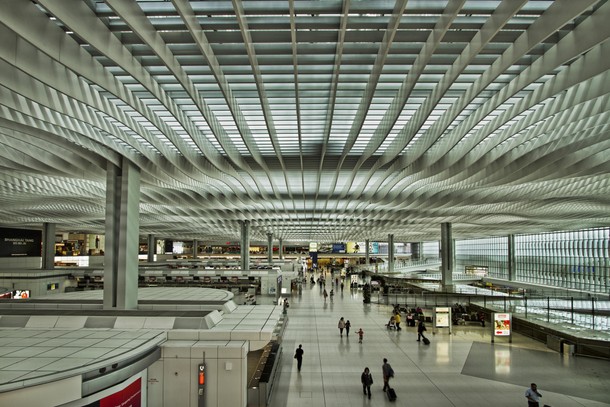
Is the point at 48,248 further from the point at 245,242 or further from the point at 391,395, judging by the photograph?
the point at 391,395

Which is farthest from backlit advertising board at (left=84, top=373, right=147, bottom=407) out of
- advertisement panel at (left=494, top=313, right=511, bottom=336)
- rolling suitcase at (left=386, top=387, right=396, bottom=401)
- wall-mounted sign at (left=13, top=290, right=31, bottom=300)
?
wall-mounted sign at (left=13, top=290, right=31, bottom=300)

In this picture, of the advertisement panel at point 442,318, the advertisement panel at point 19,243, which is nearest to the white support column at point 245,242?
the advertisement panel at point 19,243

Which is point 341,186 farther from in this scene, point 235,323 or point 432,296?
point 235,323

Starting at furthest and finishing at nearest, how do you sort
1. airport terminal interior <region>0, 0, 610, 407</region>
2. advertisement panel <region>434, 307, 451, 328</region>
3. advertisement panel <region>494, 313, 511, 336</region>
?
1. advertisement panel <region>434, 307, 451, 328</region>
2. advertisement panel <region>494, 313, 511, 336</region>
3. airport terminal interior <region>0, 0, 610, 407</region>

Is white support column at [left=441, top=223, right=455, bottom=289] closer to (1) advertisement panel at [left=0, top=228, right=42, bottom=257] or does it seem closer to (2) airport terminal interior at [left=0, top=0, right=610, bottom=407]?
(2) airport terminal interior at [left=0, top=0, right=610, bottom=407]

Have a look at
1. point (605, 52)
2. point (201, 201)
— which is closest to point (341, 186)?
point (201, 201)

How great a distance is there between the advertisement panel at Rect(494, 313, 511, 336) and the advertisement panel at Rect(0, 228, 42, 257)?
4327 cm

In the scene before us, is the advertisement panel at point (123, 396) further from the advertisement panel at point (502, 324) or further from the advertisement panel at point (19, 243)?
the advertisement panel at point (19, 243)

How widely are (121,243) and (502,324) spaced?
53.5ft

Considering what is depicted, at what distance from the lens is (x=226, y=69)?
30.5 ft

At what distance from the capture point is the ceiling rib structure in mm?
6645

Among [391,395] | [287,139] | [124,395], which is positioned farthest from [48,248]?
[391,395]

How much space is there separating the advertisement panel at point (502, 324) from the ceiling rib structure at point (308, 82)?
5.98m

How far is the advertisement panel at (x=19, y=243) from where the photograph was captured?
43031 millimetres
